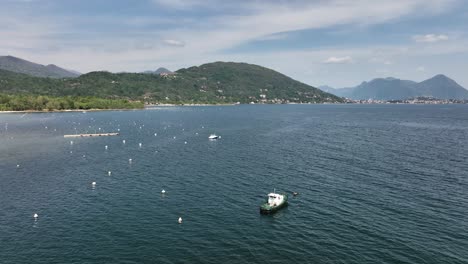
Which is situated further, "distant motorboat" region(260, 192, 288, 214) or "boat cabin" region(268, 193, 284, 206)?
"boat cabin" region(268, 193, 284, 206)

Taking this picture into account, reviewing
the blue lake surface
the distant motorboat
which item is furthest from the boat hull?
the blue lake surface

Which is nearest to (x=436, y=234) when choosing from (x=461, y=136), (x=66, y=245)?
(x=66, y=245)

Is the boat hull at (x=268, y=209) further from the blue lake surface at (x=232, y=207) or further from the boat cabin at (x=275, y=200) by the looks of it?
the blue lake surface at (x=232, y=207)

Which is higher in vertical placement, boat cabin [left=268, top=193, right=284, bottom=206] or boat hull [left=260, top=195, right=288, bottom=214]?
boat cabin [left=268, top=193, right=284, bottom=206]

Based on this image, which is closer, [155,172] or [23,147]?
[155,172]

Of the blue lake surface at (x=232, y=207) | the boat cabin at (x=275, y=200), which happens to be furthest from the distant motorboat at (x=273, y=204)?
the blue lake surface at (x=232, y=207)

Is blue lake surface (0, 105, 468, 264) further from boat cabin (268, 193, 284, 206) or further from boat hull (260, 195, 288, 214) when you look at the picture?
boat cabin (268, 193, 284, 206)

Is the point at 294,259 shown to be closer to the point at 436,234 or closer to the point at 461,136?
the point at 436,234

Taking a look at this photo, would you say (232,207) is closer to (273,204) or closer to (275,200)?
(273,204)
